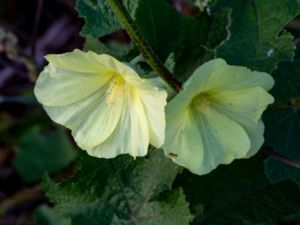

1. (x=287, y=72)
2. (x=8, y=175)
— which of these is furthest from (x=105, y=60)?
(x=8, y=175)

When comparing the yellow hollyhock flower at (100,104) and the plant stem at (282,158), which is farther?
the plant stem at (282,158)

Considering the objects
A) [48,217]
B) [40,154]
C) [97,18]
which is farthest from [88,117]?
[40,154]

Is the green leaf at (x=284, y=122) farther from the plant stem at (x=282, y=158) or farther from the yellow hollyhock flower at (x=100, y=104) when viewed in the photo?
the yellow hollyhock flower at (x=100, y=104)

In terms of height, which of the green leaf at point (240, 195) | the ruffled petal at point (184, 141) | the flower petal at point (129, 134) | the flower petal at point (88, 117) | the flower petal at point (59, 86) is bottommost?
the green leaf at point (240, 195)

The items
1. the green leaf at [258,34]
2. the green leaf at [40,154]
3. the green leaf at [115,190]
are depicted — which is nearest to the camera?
the green leaf at [258,34]

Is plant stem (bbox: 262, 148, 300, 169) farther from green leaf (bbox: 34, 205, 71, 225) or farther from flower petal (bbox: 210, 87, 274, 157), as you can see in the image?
green leaf (bbox: 34, 205, 71, 225)

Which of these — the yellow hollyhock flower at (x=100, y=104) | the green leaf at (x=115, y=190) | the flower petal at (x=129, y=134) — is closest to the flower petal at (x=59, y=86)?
the yellow hollyhock flower at (x=100, y=104)

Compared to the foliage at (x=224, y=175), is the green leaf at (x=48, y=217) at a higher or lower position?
lower
